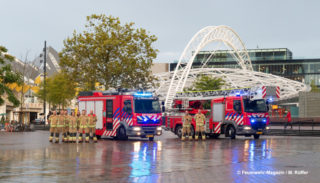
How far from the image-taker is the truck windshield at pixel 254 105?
30.3m

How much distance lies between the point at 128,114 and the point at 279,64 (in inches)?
3878

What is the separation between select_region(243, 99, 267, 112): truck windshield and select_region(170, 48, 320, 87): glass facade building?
79238 millimetres

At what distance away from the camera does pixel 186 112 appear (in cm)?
3083

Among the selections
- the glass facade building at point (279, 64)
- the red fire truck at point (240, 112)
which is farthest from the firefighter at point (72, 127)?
the glass facade building at point (279, 64)

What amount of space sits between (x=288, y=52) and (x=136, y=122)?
111731mm

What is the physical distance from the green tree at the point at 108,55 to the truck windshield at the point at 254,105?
601 inches

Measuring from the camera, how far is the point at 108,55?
43.7 metres

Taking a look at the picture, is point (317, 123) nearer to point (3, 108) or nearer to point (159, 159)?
point (159, 159)

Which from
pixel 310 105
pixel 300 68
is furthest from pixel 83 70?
pixel 300 68

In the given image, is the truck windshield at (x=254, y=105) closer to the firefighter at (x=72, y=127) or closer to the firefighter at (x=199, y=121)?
the firefighter at (x=199, y=121)

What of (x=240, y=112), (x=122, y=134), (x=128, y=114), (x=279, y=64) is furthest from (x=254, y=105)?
(x=279, y=64)

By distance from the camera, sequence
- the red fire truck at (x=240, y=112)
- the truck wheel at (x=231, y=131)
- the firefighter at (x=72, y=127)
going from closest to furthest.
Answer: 1. the firefighter at (x=72, y=127)
2. the red fire truck at (x=240, y=112)
3. the truck wheel at (x=231, y=131)

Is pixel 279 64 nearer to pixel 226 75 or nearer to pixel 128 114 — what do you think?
pixel 226 75

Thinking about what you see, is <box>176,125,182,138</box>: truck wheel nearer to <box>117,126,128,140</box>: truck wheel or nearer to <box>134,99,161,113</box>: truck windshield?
<box>134,99,161,113</box>: truck windshield
